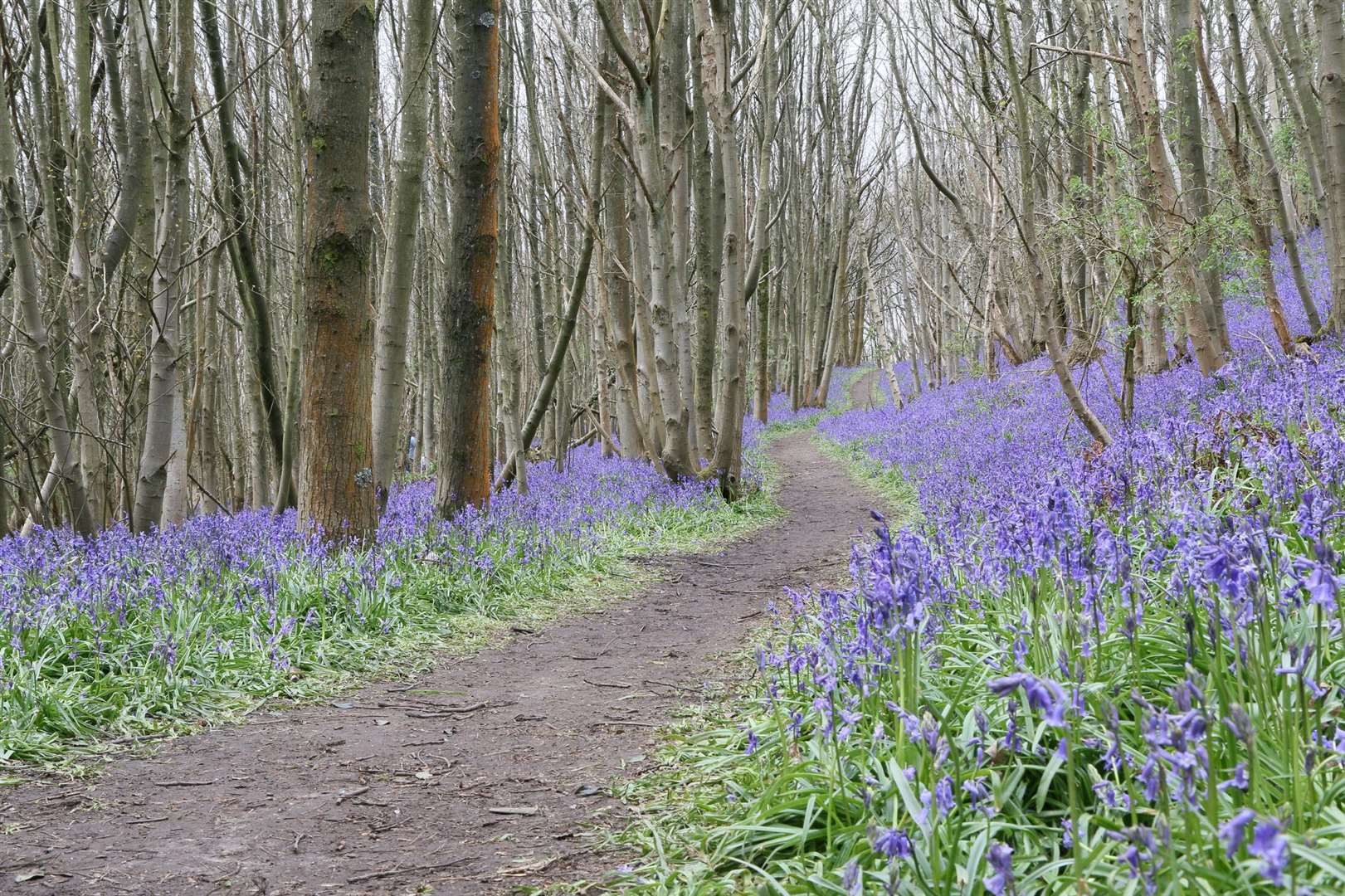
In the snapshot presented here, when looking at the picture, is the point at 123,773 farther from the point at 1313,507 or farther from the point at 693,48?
the point at 693,48

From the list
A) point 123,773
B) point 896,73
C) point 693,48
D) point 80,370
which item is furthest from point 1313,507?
point 896,73

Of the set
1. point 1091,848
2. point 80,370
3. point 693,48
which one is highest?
point 693,48

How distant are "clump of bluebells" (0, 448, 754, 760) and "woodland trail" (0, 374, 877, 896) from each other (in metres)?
0.41

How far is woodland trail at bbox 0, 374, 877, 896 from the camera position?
2.65 meters

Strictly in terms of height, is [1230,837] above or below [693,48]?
below

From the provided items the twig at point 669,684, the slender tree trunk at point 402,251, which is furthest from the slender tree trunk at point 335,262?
the twig at point 669,684

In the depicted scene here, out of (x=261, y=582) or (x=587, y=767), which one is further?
(x=261, y=582)

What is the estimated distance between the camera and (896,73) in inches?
596

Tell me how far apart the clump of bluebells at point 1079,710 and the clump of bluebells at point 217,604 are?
8.38ft

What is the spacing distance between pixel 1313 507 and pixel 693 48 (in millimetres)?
11393

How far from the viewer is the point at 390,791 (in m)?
3.30

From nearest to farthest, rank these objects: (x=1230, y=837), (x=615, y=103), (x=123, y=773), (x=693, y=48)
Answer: (x=1230, y=837) < (x=123, y=773) < (x=615, y=103) < (x=693, y=48)

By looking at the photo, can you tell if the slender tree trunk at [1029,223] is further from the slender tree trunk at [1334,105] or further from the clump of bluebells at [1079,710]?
the slender tree trunk at [1334,105]

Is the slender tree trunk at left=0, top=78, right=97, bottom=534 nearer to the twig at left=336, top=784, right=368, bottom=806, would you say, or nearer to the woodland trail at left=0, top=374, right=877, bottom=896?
the woodland trail at left=0, top=374, right=877, bottom=896
